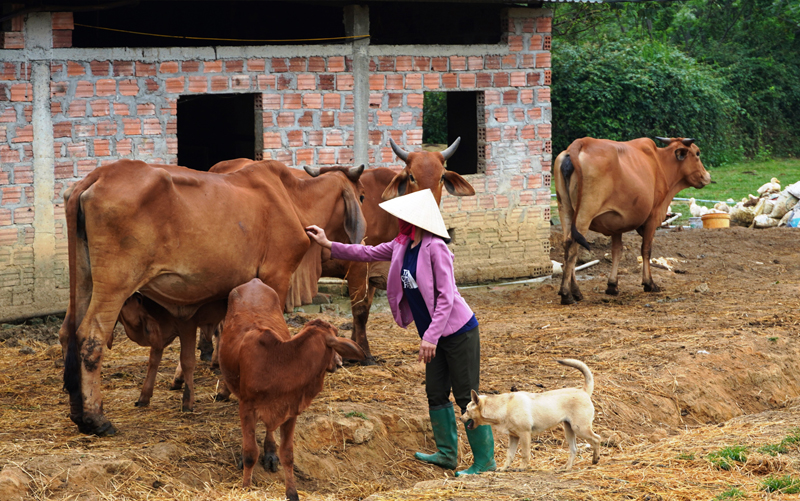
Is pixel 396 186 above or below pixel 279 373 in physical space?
above

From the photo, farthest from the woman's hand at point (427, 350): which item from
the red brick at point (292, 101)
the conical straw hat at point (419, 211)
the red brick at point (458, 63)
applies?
the red brick at point (458, 63)

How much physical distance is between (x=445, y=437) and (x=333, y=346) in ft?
4.44

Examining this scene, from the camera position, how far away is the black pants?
19.4ft

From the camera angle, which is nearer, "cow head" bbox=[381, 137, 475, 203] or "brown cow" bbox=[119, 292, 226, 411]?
"brown cow" bbox=[119, 292, 226, 411]

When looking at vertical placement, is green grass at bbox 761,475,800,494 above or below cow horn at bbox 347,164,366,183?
below

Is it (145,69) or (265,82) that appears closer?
(145,69)

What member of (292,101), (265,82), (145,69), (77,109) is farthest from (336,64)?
(77,109)

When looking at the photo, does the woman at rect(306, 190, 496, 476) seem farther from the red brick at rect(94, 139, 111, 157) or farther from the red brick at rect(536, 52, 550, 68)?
the red brick at rect(536, 52, 550, 68)

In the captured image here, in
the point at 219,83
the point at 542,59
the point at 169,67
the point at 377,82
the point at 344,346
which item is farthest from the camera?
the point at 542,59

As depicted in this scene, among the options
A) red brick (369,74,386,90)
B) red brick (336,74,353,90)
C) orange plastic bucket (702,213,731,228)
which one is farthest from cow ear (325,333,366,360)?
orange plastic bucket (702,213,731,228)

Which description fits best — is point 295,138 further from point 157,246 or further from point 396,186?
point 157,246

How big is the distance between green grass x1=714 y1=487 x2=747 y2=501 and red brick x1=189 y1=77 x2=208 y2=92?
24.0ft

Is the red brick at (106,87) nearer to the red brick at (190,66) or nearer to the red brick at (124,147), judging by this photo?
the red brick at (124,147)

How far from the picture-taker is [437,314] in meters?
5.72
